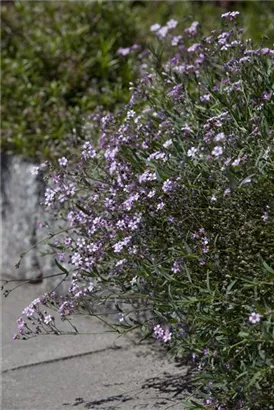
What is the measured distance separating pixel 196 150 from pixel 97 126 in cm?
172

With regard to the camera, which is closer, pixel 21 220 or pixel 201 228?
pixel 201 228

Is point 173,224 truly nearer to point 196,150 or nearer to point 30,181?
point 196,150

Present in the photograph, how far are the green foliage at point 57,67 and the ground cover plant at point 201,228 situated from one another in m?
1.56

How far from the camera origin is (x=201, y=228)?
Answer: 3.67 meters

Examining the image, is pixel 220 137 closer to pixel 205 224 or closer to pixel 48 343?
pixel 205 224

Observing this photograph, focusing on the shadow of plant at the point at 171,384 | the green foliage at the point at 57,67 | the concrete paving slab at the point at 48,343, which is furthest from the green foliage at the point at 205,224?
the green foliage at the point at 57,67

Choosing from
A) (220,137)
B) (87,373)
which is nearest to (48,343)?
(87,373)

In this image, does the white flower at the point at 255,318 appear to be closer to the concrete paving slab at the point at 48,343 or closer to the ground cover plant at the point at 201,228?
the ground cover plant at the point at 201,228

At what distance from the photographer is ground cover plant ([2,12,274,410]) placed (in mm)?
3402

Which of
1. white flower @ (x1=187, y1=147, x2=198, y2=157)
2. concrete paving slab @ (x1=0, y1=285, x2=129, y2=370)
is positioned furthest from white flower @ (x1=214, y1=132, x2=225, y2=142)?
concrete paving slab @ (x1=0, y1=285, x2=129, y2=370)

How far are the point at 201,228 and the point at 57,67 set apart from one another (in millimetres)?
3049

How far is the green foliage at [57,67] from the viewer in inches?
233

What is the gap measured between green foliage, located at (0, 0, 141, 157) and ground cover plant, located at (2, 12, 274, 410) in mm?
1558

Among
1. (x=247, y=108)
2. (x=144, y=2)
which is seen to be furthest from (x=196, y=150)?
(x=144, y=2)
